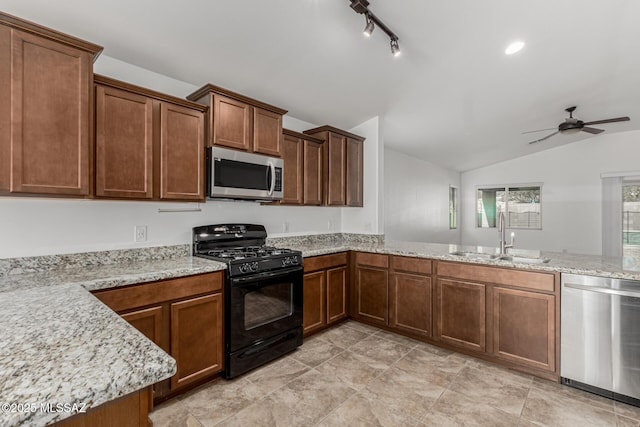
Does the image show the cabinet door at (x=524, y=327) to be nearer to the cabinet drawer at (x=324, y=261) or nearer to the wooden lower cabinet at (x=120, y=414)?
the cabinet drawer at (x=324, y=261)

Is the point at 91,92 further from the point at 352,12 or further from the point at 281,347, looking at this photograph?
the point at 281,347

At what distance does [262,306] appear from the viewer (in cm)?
258

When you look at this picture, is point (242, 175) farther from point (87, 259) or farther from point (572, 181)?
point (572, 181)

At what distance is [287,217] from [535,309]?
8.43 feet

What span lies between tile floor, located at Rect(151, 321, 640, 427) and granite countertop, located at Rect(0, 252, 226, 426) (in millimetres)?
1143

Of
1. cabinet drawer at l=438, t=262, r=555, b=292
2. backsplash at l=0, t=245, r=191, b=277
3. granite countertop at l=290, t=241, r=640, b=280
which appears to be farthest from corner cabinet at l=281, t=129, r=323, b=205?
cabinet drawer at l=438, t=262, r=555, b=292

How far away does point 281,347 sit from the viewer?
2725 mm

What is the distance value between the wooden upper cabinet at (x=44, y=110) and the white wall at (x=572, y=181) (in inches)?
290

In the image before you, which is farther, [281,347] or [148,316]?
[281,347]

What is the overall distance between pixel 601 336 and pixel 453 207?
19.5 ft

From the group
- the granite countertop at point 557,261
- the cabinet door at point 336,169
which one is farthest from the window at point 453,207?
the cabinet door at point 336,169

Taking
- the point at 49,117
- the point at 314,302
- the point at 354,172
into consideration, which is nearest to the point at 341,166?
the point at 354,172

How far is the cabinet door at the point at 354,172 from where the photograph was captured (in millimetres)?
3924

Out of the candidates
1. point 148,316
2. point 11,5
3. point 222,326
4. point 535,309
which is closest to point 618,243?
point 535,309
